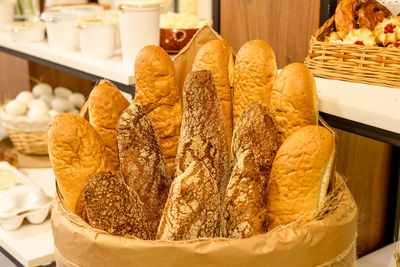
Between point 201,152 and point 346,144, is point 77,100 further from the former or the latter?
point 201,152

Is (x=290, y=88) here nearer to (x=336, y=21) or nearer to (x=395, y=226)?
(x=336, y=21)

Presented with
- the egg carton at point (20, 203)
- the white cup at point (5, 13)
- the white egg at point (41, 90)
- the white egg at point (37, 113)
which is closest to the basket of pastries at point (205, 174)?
the egg carton at point (20, 203)

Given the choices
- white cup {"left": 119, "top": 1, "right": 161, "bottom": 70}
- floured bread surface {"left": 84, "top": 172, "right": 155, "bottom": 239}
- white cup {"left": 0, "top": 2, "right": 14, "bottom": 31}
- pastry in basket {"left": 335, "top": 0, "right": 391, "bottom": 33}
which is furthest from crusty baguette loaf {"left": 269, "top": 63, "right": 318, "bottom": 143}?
white cup {"left": 0, "top": 2, "right": 14, "bottom": 31}

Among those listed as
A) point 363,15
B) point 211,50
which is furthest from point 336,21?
point 211,50

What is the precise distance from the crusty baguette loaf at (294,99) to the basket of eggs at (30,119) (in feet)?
4.50

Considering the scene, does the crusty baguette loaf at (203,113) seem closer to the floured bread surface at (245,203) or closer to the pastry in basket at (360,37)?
the floured bread surface at (245,203)

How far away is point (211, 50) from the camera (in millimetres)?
867

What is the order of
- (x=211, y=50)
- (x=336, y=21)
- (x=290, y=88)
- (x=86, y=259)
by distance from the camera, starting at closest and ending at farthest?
(x=86, y=259), (x=290, y=88), (x=211, y=50), (x=336, y=21)

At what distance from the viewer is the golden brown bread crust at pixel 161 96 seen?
33.5 inches

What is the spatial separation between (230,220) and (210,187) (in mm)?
70

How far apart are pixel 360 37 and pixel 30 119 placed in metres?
1.35

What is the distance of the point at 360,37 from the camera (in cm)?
105

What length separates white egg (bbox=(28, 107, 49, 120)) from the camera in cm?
193

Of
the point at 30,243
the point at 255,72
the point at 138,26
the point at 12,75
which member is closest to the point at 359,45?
the point at 255,72
